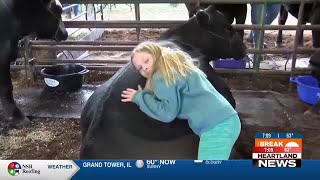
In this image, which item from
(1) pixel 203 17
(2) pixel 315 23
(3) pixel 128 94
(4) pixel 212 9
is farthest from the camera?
(2) pixel 315 23

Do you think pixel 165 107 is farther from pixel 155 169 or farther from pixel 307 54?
pixel 307 54

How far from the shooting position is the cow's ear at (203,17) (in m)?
1.11

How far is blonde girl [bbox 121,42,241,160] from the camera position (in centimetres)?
69

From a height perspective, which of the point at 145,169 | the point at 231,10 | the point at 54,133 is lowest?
the point at 54,133

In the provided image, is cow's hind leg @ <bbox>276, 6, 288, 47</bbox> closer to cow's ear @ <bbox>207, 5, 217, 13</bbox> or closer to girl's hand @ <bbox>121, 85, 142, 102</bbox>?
cow's ear @ <bbox>207, 5, 217, 13</bbox>

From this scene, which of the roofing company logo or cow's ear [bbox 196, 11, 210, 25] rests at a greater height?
cow's ear [bbox 196, 11, 210, 25]

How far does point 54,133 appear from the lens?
3.33ft

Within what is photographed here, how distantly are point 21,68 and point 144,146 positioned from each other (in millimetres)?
762

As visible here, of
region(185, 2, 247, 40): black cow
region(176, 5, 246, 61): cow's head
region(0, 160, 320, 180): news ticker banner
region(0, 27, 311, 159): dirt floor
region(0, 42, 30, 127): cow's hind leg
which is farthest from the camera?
region(185, 2, 247, 40): black cow

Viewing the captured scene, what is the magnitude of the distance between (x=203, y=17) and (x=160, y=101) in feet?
1.58

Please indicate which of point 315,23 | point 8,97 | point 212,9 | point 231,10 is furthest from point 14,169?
point 315,23

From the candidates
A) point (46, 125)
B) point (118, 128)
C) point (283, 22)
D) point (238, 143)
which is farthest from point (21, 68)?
point (283, 22)

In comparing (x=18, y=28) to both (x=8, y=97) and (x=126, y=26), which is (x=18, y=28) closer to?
(x=8, y=97)

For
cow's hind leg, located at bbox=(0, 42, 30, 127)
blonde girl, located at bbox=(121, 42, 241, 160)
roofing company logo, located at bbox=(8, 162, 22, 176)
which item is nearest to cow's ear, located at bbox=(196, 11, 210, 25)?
blonde girl, located at bbox=(121, 42, 241, 160)
